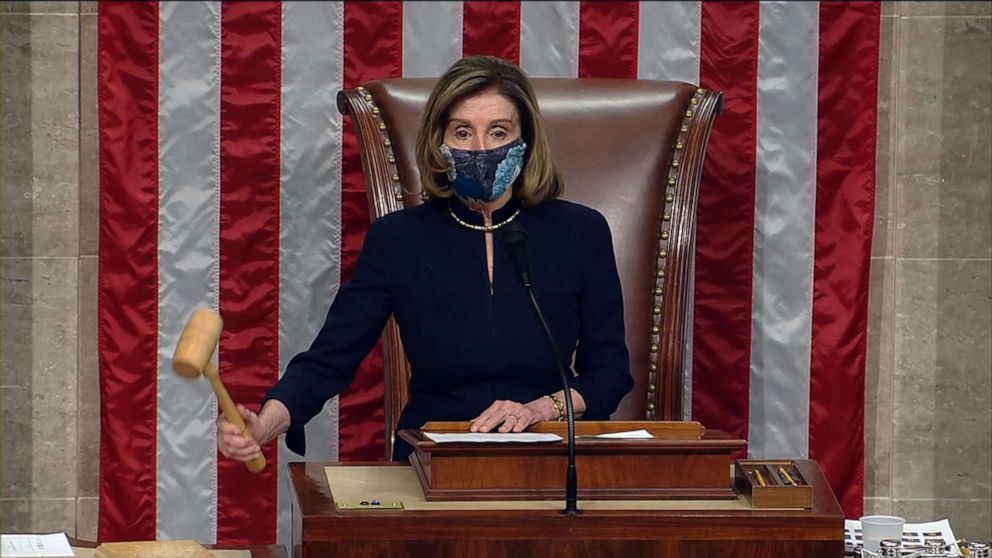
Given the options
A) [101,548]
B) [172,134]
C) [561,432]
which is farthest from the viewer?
[172,134]

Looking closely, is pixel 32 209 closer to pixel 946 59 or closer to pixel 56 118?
pixel 56 118

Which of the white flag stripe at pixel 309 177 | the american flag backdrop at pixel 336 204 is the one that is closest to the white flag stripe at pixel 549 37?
Answer: the american flag backdrop at pixel 336 204

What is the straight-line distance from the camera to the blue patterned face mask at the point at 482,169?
9.22 ft

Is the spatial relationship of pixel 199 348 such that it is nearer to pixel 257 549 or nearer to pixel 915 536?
pixel 257 549

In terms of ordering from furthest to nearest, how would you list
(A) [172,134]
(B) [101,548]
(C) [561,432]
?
(A) [172,134], (C) [561,432], (B) [101,548]

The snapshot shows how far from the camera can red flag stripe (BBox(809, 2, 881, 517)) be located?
12.0ft

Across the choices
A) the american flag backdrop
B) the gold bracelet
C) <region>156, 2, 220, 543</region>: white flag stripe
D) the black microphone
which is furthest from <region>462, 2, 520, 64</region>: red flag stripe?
the black microphone

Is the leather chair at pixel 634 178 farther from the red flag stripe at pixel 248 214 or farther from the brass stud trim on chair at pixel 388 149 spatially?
the red flag stripe at pixel 248 214

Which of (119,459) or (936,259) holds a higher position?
(936,259)

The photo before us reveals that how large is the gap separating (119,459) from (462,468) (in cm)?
184

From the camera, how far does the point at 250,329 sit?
3625 millimetres

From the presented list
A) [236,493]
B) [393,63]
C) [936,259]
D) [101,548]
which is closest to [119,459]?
[236,493]

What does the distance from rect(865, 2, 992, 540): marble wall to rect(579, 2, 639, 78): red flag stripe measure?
689mm

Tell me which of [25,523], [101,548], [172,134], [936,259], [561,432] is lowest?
[25,523]
